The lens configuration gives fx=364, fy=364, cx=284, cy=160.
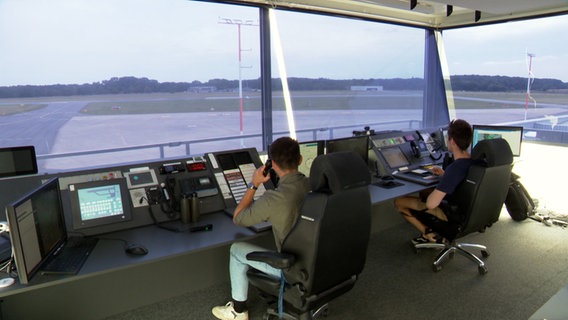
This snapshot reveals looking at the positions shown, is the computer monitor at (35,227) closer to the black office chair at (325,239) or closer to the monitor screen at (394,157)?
the black office chair at (325,239)

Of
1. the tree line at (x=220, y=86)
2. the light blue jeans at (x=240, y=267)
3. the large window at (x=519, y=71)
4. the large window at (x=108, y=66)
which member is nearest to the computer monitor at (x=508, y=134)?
the large window at (x=519, y=71)

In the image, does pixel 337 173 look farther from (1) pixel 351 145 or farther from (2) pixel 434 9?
(2) pixel 434 9

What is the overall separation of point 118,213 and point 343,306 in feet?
4.91

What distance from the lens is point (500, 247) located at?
10.7 feet

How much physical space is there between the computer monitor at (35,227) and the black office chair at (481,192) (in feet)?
8.28

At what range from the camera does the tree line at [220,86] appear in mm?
5613

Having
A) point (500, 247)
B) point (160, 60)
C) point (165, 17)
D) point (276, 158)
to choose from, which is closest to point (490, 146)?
point (500, 247)

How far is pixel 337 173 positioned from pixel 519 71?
524cm

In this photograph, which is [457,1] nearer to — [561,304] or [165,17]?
[561,304]

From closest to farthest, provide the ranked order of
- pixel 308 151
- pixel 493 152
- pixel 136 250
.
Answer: pixel 136 250 → pixel 493 152 → pixel 308 151

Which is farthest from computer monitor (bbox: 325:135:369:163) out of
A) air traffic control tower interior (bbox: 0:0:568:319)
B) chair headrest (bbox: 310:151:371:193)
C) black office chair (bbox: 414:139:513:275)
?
chair headrest (bbox: 310:151:371:193)

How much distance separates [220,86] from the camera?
6848 mm

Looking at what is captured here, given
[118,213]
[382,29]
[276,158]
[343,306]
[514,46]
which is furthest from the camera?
[382,29]

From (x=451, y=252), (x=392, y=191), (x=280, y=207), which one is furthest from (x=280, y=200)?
(x=451, y=252)
